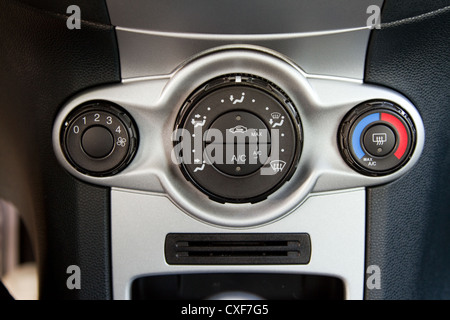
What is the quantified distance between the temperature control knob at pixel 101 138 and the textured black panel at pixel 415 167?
1.34ft

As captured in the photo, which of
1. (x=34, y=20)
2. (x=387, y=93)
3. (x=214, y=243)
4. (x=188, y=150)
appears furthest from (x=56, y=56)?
(x=387, y=93)

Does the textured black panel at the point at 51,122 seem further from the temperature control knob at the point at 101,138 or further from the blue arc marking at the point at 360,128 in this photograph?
the blue arc marking at the point at 360,128

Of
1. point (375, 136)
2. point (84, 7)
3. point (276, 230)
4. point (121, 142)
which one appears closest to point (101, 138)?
point (121, 142)

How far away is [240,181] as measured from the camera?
2.49 feet

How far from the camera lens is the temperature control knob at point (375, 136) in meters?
0.76

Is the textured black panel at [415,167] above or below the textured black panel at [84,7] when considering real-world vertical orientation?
below

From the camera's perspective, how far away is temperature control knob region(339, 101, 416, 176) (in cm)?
76

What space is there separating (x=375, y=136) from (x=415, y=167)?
103 millimetres

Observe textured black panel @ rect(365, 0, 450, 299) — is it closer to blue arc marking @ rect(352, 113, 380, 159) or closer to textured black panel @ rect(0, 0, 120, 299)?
blue arc marking @ rect(352, 113, 380, 159)

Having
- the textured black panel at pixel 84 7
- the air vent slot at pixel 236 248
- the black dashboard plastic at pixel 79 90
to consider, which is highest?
the textured black panel at pixel 84 7

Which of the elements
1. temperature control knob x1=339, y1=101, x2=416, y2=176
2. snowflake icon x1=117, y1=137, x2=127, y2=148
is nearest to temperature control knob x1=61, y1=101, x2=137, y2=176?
snowflake icon x1=117, y1=137, x2=127, y2=148

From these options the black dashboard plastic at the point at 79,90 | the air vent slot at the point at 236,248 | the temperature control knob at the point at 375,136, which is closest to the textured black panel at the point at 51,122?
the black dashboard plastic at the point at 79,90

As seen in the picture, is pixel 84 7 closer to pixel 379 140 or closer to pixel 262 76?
pixel 262 76

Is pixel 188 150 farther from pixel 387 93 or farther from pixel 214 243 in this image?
pixel 387 93
